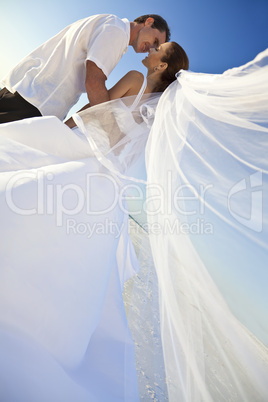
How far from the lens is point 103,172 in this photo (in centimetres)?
123

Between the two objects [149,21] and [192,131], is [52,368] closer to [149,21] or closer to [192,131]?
[192,131]

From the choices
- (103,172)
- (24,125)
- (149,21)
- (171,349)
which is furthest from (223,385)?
(149,21)

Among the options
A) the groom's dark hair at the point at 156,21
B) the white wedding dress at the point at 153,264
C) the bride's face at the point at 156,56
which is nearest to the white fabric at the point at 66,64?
the bride's face at the point at 156,56

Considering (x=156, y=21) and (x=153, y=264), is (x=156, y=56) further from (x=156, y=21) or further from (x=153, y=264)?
(x=153, y=264)

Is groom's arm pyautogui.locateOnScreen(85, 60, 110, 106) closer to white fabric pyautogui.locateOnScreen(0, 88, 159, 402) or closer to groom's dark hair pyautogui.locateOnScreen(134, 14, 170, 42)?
white fabric pyautogui.locateOnScreen(0, 88, 159, 402)

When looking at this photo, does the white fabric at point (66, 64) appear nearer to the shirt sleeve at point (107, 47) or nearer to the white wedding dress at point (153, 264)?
the shirt sleeve at point (107, 47)

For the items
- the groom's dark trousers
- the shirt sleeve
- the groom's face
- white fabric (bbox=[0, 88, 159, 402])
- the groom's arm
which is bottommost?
white fabric (bbox=[0, 88, 159, 402])

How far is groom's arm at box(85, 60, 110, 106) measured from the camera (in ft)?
4.51

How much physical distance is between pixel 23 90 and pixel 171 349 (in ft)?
5.24

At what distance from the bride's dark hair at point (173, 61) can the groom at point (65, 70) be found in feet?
1.04

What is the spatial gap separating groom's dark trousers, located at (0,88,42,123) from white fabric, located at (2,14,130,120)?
0.05 meters

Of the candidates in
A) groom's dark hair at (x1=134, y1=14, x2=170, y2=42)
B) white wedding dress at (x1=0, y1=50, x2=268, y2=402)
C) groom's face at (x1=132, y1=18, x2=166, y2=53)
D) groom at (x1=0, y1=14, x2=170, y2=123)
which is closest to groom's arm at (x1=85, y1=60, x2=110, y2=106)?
groom at (x1=0, y1=14, x2=170, y2=123)

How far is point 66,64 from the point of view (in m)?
Answer: 1.48

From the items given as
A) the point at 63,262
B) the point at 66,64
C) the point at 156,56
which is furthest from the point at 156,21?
the point at 63,262
